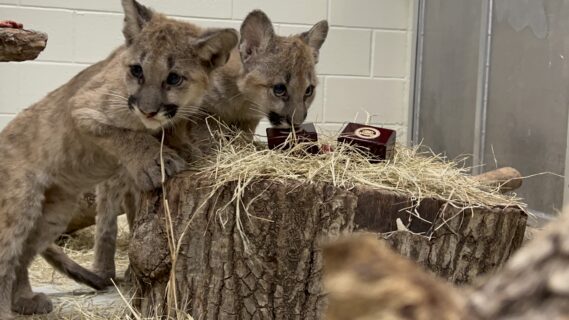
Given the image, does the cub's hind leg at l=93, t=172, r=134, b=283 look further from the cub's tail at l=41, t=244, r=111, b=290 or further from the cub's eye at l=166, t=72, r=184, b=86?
the cub's eye at l=166, t=72, r=184, b=86

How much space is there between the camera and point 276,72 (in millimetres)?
3986

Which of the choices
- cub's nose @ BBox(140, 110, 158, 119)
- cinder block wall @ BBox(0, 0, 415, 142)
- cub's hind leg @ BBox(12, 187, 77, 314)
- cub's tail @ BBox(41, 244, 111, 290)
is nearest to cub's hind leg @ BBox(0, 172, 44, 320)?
cub's hind leg @ BBox(12, 187, 77, 314)

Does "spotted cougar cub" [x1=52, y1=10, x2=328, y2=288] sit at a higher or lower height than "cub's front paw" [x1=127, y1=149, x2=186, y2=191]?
higher

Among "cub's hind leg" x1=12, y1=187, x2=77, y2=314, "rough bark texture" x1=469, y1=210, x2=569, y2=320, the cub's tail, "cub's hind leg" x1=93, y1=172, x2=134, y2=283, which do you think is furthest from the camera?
"cub's hind leg" x1=93, y1=172, x2=134, y2=283

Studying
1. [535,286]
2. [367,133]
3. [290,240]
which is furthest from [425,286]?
[367,133]

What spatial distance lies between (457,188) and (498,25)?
10.1 ft

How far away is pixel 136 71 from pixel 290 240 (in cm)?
120

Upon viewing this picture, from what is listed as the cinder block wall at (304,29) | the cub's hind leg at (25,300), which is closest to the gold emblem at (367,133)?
the cub's hind leg at (25,300)

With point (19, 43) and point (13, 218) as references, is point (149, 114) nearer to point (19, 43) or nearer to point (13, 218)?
point (19, 43)

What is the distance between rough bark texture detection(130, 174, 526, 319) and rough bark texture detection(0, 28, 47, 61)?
0.88 m

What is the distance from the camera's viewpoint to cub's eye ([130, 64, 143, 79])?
3.44 metres

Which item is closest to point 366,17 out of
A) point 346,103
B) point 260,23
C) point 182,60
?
point 346,103

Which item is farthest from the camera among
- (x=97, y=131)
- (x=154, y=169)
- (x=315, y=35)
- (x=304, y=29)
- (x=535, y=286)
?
(x=304, y=29)

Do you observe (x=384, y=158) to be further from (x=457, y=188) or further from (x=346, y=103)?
(x=346, y=103)
